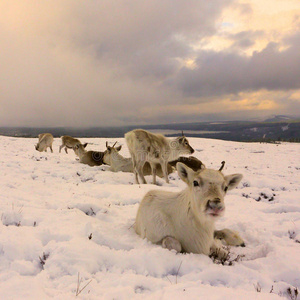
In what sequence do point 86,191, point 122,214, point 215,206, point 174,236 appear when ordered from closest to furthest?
1. point 215,206
2. point 174,236
3. point 122,214
4. point 86,191

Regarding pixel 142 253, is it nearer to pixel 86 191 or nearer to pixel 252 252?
pixel 252 252

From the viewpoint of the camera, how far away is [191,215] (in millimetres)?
3854

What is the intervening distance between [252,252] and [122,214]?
3164 mm

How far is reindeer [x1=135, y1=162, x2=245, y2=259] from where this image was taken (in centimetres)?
343

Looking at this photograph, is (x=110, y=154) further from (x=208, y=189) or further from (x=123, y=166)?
(x=208, y=189)

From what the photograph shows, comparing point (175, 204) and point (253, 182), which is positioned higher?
point (175, 204)

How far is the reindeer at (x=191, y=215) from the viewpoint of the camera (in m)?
3.43

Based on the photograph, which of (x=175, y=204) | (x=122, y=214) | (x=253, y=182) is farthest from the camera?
(x=253, y=182)

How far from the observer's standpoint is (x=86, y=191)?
730 centimetres

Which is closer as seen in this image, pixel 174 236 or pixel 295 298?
pixel 295 298

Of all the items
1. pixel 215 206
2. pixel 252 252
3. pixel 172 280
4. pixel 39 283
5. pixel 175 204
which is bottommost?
pixel 252 252

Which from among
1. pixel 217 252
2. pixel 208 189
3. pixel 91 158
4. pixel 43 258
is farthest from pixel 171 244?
pixel 91 158

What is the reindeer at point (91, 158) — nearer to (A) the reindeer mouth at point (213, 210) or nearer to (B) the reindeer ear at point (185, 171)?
(B) the reindeer ear at point (185, 171)

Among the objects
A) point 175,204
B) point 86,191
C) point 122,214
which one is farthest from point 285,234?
point 86,191
